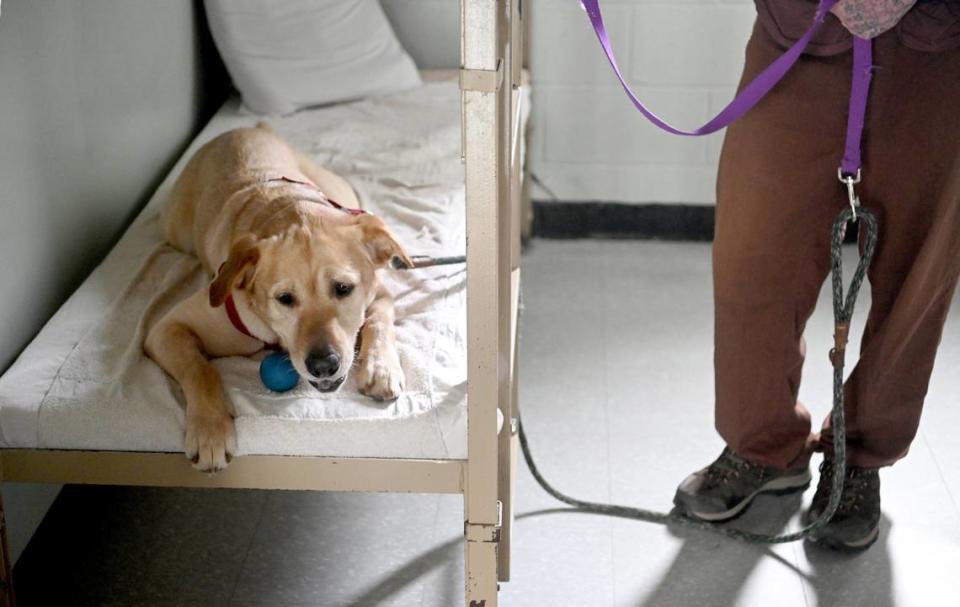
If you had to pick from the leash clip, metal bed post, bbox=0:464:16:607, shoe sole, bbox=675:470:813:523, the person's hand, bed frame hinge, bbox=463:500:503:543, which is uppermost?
the person's hand

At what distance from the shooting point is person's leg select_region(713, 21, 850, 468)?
201 centimetres

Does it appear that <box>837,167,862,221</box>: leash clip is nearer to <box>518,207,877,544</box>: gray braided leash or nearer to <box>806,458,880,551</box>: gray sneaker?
<box>518,207,877,544</box>: gray braided leash

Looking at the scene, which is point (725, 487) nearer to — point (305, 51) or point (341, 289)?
point (341, 289)

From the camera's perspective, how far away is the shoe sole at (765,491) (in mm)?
2311

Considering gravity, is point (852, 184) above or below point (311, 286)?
above

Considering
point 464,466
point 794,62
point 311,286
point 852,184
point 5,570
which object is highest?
point 794,62

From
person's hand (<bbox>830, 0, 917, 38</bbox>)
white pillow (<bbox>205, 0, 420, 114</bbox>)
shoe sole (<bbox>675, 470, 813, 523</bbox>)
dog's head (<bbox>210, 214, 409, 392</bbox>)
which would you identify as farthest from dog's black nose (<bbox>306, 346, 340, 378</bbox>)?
white pillow (<bbox>205, 0, 420, 114</bbox>)

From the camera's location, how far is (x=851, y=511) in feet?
7.39

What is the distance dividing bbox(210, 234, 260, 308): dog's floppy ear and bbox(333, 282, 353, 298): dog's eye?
0.14 metres

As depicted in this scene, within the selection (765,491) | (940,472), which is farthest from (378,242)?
(940,472)

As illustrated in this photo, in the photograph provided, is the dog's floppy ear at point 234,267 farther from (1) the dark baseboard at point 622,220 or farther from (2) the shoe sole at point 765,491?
(1) the dark baseboard at point 622,220

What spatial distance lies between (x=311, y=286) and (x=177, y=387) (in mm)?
273

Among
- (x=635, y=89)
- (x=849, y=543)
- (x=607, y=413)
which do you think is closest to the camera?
(x=849, y=543)

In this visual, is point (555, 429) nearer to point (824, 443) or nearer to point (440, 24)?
point (824, 443)
